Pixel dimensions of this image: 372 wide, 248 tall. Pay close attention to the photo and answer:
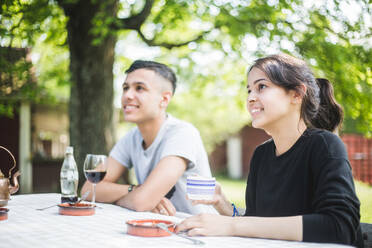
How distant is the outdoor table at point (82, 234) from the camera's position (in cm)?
157

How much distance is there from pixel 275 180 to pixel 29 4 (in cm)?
415

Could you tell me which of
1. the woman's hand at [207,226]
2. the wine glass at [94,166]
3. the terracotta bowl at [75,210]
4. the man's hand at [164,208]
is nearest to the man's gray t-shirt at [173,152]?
the man's hand at [164,208]

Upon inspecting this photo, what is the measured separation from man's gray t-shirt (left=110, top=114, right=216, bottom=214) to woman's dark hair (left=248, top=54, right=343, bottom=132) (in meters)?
1.01

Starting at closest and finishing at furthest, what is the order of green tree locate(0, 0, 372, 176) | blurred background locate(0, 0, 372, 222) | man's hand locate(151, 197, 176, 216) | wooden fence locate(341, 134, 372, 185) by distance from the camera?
man's hand locate(151, 197, 176, 216), blurred background locate(0, 0, 372, 222), green tree locate(0, 0, 372, 176), wooden fence locate(341, 134, 372, 185)

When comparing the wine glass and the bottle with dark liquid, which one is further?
the bottle with dark liquid

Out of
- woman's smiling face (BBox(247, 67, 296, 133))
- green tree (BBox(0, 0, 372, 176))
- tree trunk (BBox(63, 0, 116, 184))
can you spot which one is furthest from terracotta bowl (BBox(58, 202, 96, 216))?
tree trunk (BBox(63, 0, 116, 184))

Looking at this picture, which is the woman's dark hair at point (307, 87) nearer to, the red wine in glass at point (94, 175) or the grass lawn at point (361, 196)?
the grass lawn at point (361, 196)

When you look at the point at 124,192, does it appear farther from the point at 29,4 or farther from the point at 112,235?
the point at 29,4

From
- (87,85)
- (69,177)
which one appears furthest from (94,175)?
(87,85)

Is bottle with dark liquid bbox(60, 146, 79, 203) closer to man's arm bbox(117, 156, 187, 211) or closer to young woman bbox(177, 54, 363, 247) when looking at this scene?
man's arm bbox(117, 156, 187, 211)

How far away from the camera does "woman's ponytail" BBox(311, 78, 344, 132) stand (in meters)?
2.34

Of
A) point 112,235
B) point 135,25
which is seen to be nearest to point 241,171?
point 135,25

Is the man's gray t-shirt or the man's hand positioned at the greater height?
the man's gray t-shirt

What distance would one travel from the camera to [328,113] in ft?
Result: 7.74
